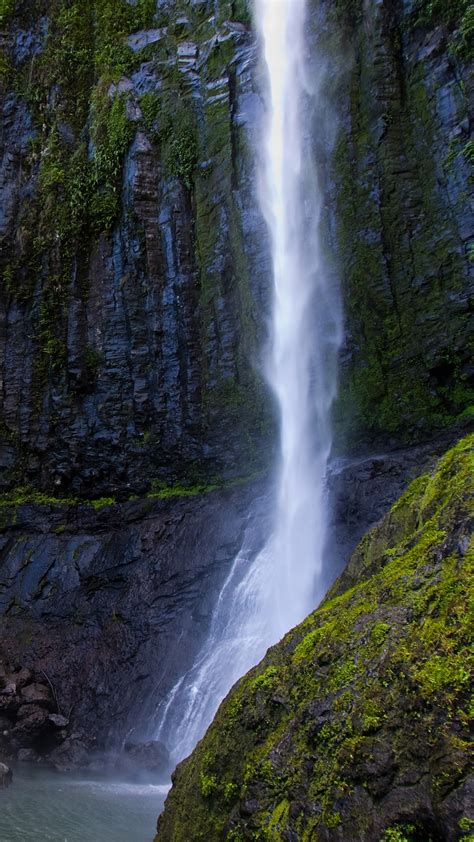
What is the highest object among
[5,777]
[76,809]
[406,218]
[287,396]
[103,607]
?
[406,218]

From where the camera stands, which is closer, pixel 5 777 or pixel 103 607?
pixel 5 777

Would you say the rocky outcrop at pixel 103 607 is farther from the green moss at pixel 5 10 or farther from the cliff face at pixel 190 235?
the green moss at pixel 5 10

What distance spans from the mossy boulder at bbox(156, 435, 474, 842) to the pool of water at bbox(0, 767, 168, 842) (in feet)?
10.2

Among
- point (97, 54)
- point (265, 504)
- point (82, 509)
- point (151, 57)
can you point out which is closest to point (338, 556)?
point (265, 504)

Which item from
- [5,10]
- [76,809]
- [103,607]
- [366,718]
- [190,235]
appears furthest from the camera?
[5,10]

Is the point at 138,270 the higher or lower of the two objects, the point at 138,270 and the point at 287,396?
the higher

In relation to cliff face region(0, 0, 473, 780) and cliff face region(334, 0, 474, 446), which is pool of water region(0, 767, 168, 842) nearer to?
cliff face region(0, 0, 473, 780)

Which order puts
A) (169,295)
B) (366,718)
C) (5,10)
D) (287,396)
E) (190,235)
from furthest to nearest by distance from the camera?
1. (5,10)
2. (190,235)
3. (169,295)
4. (287,396)
5. (366,718)

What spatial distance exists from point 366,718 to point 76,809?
272 inches

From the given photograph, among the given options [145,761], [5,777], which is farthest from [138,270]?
[5,777]

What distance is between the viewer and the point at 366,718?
2984 mm

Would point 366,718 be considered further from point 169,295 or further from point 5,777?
point 169,295

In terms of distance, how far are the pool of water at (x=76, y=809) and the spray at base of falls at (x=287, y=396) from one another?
6.97 ft

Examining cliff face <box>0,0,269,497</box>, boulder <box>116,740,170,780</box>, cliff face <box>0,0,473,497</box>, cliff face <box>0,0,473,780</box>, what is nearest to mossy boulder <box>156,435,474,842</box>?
boulder <box>116,740,170,780</box>
